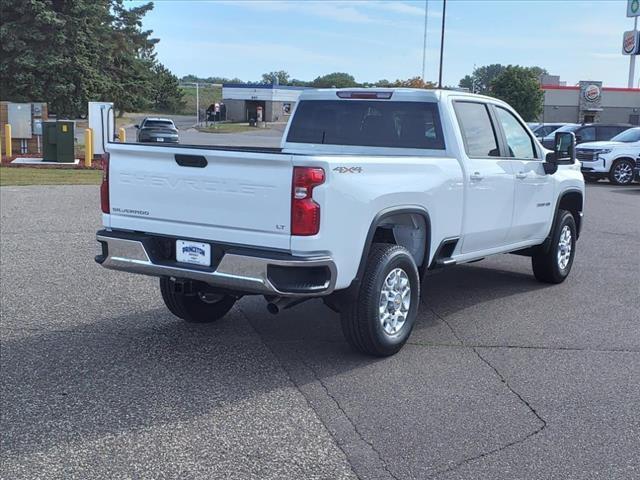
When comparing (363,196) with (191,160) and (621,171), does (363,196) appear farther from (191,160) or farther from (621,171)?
(621,171)

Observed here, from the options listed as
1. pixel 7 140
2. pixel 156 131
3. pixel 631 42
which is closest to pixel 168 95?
pixel 631 42

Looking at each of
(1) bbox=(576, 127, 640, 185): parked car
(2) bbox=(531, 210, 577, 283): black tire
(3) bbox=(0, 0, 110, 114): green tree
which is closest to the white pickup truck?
(2) bbox=(531, 210, 577, 283): black tire

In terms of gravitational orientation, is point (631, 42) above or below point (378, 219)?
above

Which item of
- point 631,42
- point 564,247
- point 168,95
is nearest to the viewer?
point 564,247

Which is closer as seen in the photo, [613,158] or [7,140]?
[613,158]

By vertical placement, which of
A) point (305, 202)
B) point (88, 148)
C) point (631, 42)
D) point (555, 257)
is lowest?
point (555, 257)

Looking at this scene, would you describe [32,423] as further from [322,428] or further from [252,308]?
[252,308]

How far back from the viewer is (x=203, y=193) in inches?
203

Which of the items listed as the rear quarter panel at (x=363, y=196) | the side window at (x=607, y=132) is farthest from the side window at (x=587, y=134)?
the rear quarter panel at (x=363, y=196)

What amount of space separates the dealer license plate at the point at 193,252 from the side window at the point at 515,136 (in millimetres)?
3576

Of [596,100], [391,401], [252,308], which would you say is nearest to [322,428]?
[391,401]

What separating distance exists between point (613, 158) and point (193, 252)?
1934 cm

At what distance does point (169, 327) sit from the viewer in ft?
21.4

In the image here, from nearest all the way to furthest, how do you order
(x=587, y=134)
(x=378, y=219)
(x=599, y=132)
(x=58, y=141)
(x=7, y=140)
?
(x=378, y=219)
(x=58, y=141)
(x=7, y=140)
(x=599, y=132)
(x=587, y=134)
